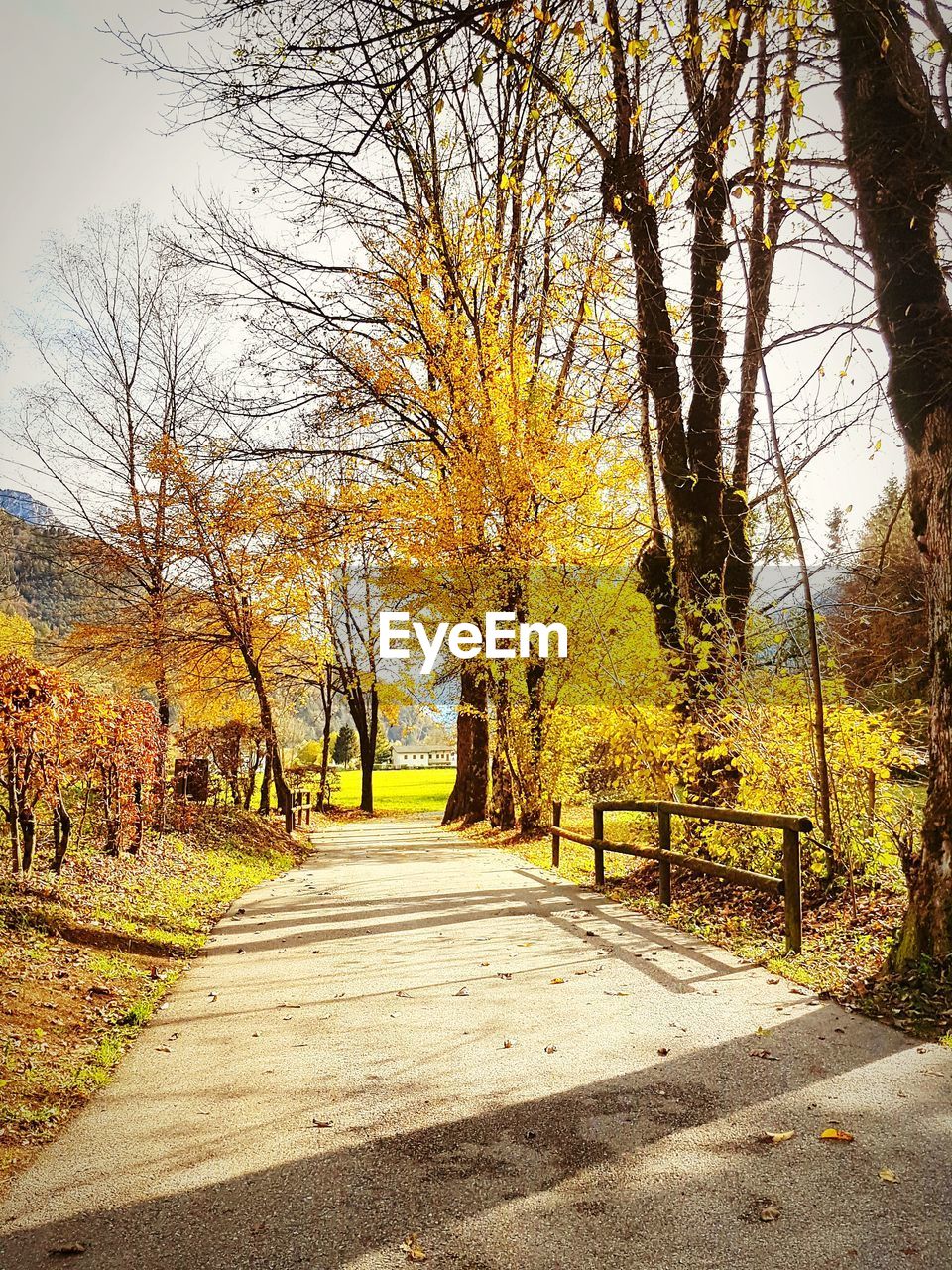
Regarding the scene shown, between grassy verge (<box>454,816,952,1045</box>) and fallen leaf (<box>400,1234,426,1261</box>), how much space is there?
10.2 feet

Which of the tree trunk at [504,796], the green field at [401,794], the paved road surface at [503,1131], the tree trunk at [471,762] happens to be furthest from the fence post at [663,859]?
the green field at [401,794]

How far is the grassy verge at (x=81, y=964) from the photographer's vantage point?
4.05m

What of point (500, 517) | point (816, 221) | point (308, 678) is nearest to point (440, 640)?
point (500, 517)

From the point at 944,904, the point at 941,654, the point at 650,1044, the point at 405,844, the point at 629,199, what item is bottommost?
the point at 405,844

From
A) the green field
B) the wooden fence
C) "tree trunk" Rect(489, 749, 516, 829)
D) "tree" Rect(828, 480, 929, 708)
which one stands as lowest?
the green field

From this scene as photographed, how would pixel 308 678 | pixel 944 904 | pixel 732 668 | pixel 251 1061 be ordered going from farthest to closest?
pixel 308 678 < pixel 732 668 < pixel 944 904 < pixel 251 1061

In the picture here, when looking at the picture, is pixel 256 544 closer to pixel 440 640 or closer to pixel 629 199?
pixel 440 640

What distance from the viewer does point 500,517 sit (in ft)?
51.7

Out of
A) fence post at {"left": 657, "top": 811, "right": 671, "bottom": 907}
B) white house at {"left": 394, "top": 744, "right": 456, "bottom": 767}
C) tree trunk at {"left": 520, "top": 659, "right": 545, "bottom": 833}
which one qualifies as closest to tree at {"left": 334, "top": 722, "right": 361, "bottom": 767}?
white house at {"left": 394, "top": 744, "right": 456, "bottom": 767}

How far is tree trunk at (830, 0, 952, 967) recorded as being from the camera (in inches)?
205

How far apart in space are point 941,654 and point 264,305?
1457 centimetres

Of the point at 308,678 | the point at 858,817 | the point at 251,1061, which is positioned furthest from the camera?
the point at 308,678

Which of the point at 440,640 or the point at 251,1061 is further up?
the point at 440,640

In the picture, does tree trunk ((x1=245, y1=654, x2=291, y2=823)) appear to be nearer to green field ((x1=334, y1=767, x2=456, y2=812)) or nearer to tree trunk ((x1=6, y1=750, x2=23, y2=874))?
tree trunk ((x1=6, y1=750, x2=23, y2=874))
